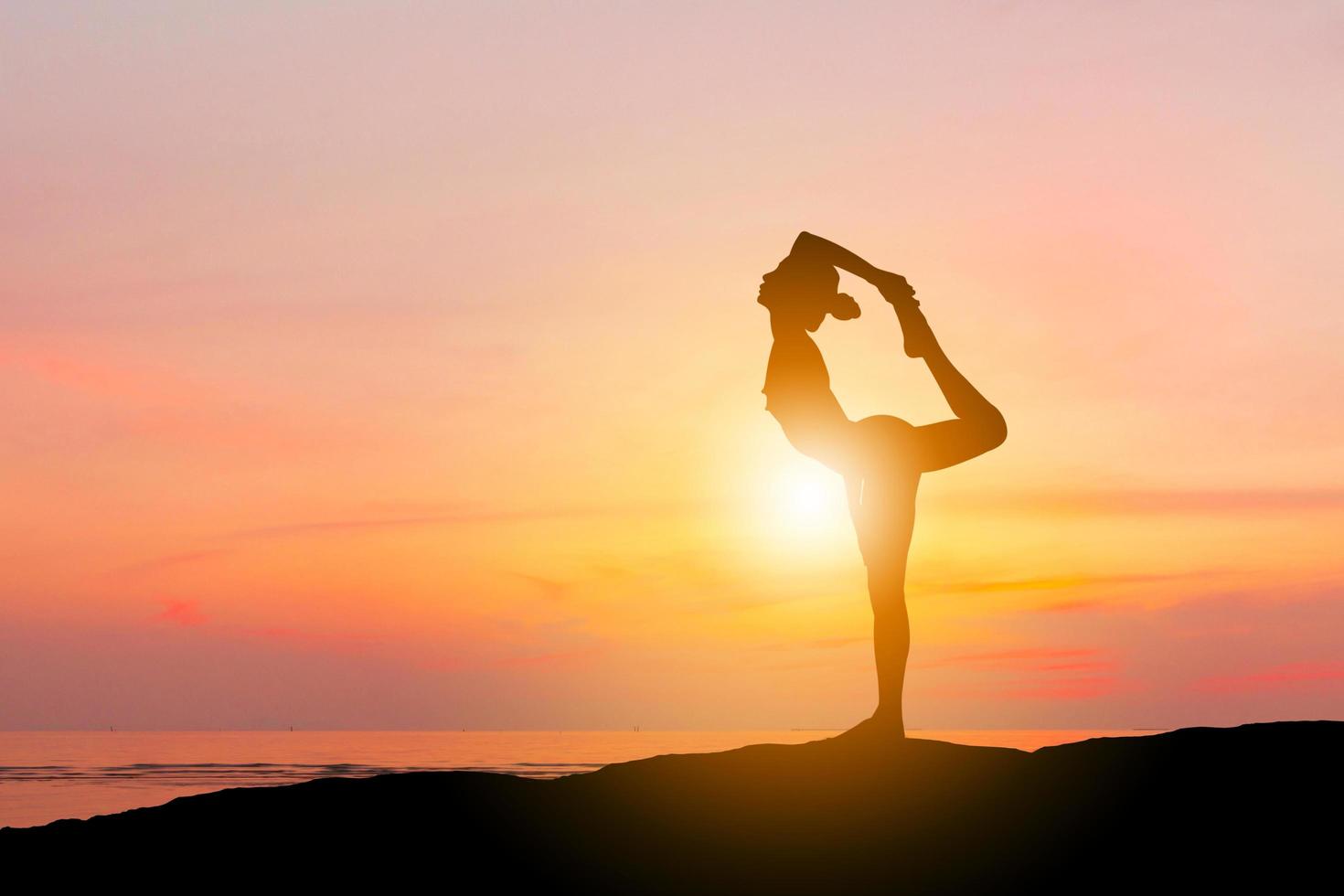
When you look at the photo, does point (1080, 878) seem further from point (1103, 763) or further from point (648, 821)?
point (648, 821)

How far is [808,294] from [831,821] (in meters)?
4.49

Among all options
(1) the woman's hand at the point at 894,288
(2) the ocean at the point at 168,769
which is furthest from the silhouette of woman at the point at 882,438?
(2) the ocean at the point at 168,769

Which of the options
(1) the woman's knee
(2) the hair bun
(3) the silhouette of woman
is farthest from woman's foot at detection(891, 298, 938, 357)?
(1) the woman's knee

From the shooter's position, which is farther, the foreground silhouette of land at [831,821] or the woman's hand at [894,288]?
the woman's hand at [894,288]

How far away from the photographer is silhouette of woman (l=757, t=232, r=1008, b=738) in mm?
11883

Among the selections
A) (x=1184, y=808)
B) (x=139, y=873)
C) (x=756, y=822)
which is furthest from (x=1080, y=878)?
(x=139, y=873)

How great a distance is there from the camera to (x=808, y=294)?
12.1 meters

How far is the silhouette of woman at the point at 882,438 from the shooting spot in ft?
39.0

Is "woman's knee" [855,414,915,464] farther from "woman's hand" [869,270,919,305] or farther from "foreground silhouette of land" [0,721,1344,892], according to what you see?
"foreground silhouette of land" [0,721,1344,892]

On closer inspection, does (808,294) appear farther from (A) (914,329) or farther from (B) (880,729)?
(B) (880,729)

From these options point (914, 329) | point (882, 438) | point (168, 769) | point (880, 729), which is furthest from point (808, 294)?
point (168, 769)

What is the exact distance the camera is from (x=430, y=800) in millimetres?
10922

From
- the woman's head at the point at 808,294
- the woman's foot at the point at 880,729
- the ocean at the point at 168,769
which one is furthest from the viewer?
the ocean at the point at 168,769

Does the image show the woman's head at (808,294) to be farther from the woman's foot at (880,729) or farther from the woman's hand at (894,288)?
the woman's foot at (880,729)
